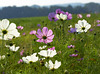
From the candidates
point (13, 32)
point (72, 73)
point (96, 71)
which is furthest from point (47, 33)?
point (96, 71)

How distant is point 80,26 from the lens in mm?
1873

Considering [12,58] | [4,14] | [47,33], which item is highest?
[47,33]

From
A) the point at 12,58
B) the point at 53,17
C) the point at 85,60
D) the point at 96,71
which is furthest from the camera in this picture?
the point at 12,58

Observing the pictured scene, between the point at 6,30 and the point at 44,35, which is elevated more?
the point at 6,30

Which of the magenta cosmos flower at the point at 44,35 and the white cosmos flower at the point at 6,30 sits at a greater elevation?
the white cosmos flower at the point at 6,30

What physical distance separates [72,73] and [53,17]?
865 millimetres

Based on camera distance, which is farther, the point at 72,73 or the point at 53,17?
the point at 53,17

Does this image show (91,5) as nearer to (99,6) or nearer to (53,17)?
(99,6)

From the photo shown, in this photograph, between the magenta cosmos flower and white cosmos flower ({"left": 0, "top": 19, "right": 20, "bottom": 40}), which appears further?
the magenta cosmos flower

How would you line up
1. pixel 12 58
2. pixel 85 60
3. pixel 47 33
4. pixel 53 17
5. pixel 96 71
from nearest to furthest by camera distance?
pixel 47 33 < pixel 96 71 < pixel 85 60 < pixel 53 17 < pixel 12 58

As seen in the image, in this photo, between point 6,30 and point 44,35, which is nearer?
point 6,30

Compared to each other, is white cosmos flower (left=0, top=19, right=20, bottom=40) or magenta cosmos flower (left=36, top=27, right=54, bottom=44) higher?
white cosmos flower (left=0, top=19, right=20, bottom=40)

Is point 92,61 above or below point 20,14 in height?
above

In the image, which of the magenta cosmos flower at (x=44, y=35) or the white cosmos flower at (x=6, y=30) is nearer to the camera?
the white cosmos flower at (x=6, y=30)
